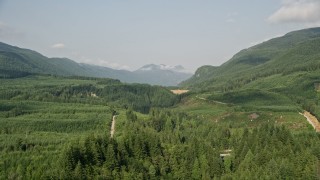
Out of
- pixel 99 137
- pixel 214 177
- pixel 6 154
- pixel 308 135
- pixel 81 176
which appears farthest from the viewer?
pixel 308 135

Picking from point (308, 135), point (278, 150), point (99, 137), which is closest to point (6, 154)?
point (99, 137)

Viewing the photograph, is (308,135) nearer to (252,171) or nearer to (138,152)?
(252,171)

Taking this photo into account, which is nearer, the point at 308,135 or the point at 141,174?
the point at 141,174

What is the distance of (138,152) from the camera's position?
15925 centimetres

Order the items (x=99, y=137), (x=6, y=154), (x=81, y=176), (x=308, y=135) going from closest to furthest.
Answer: (x=81, y=176), (x=99, y=137), (x=6, y=154), (x=308, y=135)

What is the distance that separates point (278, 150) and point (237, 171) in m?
22.9

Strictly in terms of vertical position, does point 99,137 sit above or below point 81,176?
above

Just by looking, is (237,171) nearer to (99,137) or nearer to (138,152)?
(138,152)

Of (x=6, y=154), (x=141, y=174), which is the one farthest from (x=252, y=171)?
(x=6, y=154)

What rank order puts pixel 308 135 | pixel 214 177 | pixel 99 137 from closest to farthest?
pixel 214 177
pixel 99 137
pixel 308 135

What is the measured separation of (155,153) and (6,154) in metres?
60.5

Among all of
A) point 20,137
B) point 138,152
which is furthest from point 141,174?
point 20,137

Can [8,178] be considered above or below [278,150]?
below

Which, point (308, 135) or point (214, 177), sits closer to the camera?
point (214, 177)
